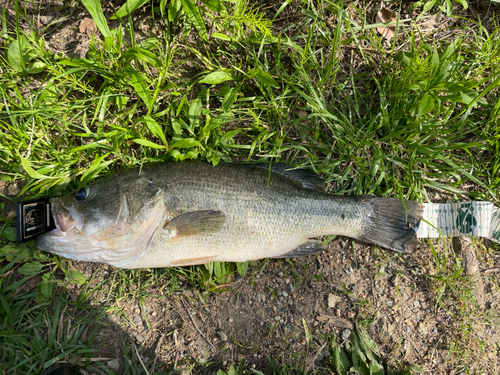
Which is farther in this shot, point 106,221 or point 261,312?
point 261,312

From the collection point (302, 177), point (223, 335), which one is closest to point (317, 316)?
point (223, 335)

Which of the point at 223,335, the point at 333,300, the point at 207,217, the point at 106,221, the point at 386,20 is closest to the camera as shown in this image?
the point at 106,221

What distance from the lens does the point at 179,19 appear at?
320 centimetres

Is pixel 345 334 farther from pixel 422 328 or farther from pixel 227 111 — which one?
pixel 227 111

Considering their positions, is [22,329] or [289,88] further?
[289,88]

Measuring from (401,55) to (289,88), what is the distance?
1.20 meters

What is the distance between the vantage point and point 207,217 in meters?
2.76

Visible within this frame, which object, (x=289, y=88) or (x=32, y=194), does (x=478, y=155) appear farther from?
(x=32, y=194)

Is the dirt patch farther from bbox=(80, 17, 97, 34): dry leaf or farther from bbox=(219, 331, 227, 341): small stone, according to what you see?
bbox=(80, 17, 97, 34): dry leaf

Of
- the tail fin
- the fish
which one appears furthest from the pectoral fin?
the tail fin

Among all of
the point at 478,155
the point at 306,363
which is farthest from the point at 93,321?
the point at 478,155

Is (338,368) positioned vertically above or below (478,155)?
below

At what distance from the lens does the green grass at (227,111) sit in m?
3.00

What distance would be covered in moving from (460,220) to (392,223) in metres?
0.87
